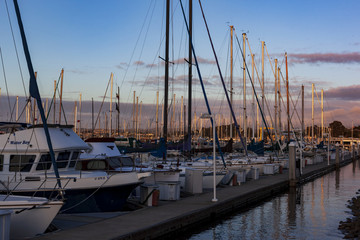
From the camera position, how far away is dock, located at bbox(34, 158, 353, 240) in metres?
13.1

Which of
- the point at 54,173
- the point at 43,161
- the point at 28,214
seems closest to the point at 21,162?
the point at 43,161

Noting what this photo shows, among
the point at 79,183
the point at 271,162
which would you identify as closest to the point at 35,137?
the point at 79,183

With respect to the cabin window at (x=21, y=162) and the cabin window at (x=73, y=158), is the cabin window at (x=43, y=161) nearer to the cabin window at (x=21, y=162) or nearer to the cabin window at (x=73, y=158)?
the cabin window at (x=21, y=162)

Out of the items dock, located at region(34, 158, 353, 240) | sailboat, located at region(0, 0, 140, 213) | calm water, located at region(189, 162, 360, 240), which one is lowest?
calm water, located at region(189, 162, 360, 240)

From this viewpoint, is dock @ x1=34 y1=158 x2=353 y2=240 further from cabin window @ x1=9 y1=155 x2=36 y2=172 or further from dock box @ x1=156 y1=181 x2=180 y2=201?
cabin window @ x1=9 y1=155 x2=36 y2=172

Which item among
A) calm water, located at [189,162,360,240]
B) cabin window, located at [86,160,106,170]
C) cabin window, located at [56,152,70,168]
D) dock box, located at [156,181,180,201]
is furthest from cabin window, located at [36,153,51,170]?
calm water, located at [189,162,360,240]

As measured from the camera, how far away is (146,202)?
18.6 meters

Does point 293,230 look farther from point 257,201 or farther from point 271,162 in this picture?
point 271,162

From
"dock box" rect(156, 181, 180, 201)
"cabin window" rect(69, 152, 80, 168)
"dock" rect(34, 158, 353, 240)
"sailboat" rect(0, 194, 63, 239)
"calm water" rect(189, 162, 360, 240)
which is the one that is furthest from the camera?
"dock box" rect(156, 181, 180, 201)

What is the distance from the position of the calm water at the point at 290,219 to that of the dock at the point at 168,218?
558 millimetres

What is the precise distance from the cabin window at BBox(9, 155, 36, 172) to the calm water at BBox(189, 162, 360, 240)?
6.90 meters

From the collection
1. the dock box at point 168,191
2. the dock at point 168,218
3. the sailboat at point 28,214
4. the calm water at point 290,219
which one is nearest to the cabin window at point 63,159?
the dock at point 168,218

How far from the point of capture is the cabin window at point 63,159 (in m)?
18.1

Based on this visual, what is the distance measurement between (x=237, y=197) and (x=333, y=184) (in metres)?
18.1
